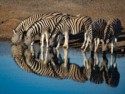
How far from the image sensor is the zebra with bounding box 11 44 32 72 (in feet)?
64.7

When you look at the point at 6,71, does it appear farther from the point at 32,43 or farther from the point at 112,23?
the point at 112,23

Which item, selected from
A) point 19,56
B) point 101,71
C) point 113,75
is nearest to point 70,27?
point 19,56

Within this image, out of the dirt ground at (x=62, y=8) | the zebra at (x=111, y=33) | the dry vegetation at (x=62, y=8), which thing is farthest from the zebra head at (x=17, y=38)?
the dry vegetation at (x=62, y=8)

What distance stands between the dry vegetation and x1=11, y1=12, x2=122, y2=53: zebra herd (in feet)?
12.5

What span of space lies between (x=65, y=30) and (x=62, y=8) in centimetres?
719

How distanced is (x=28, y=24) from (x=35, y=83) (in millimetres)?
5701

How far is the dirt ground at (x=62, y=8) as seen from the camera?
28.0 metres

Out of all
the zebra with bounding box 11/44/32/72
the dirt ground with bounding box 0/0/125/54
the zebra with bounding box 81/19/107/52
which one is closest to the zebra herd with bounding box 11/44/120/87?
the zebra with bounding box 11/44/32/72

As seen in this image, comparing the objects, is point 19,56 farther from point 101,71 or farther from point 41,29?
point 101,71

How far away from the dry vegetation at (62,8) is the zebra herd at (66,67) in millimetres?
5735

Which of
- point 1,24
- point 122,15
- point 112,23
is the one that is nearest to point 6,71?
point 112,23

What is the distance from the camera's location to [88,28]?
22219mm

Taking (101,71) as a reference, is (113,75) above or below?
below

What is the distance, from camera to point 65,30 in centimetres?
2242
